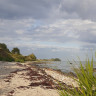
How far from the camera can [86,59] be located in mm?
2812

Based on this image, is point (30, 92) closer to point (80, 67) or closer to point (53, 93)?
point (53, 93)

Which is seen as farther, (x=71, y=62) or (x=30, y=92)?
(x=30, y=92)

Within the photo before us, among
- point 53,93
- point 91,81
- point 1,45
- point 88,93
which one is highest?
point 1,45

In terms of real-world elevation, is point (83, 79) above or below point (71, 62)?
below

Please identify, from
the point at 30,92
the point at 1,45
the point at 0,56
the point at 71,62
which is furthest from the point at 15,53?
the point at 71,62

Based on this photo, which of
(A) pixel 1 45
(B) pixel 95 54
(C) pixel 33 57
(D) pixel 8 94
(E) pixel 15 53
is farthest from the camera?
(C) pixel 33 57

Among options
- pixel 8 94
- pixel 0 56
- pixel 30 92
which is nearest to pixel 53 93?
pixel 30 92

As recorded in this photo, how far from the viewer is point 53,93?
10.2 metres

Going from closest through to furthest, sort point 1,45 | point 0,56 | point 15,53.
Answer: point 0,56
point 1,45
point 15,53

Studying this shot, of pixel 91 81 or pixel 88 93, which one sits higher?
pixel 91 81

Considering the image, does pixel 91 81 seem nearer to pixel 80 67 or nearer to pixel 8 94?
pixel 80 67

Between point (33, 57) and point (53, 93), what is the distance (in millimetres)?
64130

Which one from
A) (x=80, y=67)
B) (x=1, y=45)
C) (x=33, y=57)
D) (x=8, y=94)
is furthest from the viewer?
(x=33, y=57)

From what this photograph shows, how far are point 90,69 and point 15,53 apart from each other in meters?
67.4
